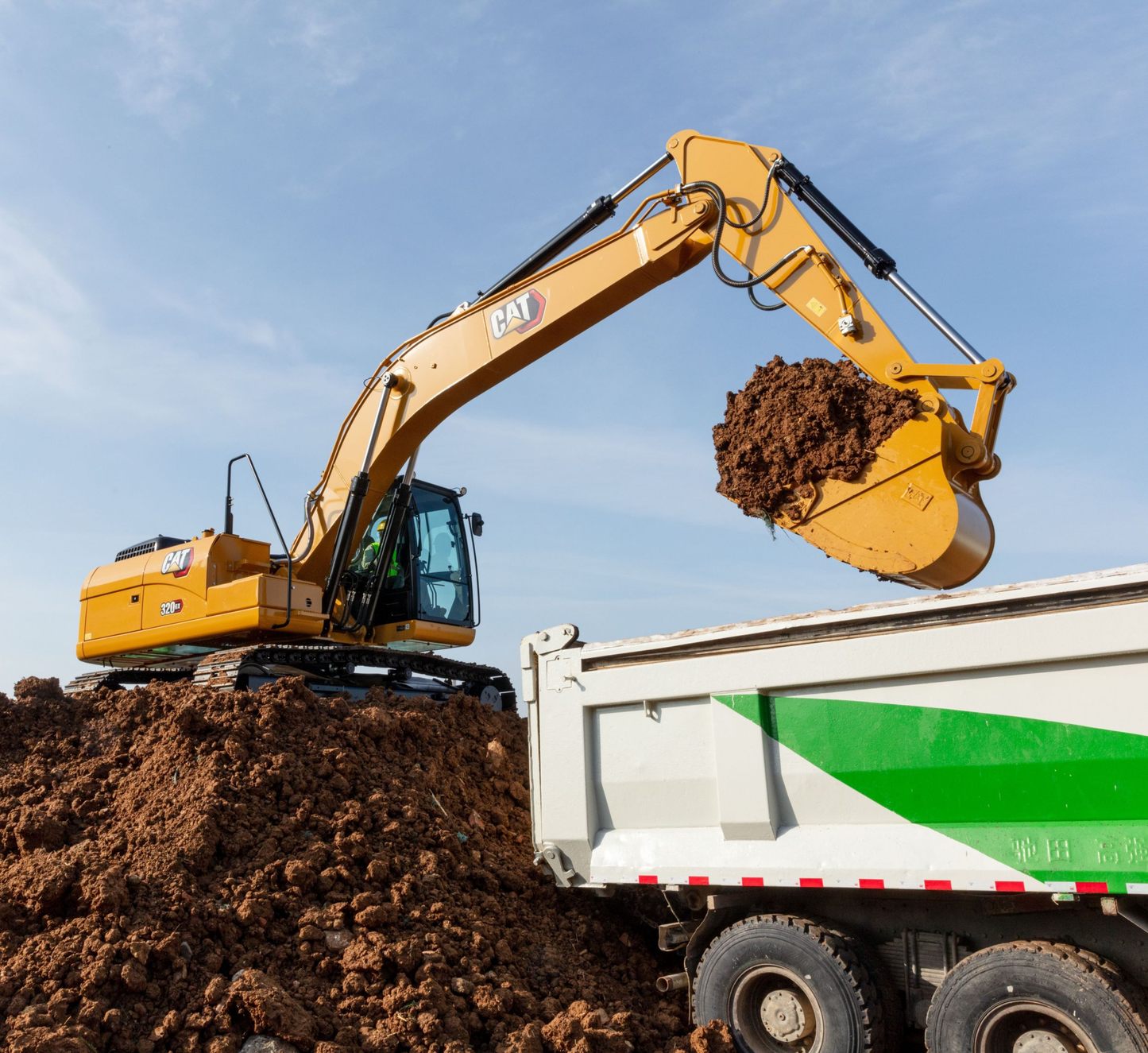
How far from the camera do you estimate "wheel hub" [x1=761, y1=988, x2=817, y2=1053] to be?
4441 millimetres

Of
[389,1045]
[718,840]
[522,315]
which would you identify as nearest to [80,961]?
[389,1045]

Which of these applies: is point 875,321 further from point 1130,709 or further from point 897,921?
point 897,921

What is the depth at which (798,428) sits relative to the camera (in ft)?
19.0

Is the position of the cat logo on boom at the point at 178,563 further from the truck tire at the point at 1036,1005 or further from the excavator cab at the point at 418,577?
the truck tire at the point at 1036,1005

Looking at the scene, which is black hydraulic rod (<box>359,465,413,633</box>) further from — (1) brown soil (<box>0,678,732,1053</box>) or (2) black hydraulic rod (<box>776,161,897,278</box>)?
(2) black hydraulic rod (<box>776,161,897,278</box>)

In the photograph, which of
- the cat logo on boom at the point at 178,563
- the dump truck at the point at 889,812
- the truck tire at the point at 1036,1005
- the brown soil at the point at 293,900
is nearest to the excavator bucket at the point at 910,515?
the dump truck at the point at 889,812

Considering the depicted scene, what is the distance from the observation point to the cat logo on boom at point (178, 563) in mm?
9305

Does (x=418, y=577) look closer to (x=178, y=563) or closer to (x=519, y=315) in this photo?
(x=178, y=563)

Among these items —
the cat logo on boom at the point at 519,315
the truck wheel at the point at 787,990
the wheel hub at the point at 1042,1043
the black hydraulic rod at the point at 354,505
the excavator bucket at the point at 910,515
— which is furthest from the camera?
the black hydraulic rod at the point at 354,505

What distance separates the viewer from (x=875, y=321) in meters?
5.96

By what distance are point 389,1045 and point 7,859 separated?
3158 mm

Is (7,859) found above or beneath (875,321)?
beneath

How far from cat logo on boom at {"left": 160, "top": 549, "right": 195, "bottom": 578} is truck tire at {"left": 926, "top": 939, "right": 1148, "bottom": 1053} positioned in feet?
24.9

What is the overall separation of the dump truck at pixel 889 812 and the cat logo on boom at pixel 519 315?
3.50 meters
